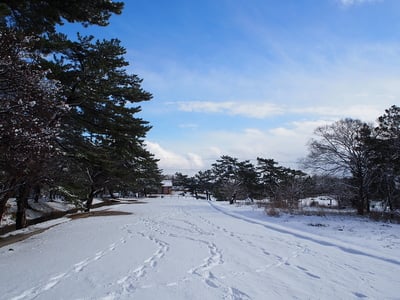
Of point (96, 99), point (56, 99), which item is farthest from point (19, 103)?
point (96, 99)

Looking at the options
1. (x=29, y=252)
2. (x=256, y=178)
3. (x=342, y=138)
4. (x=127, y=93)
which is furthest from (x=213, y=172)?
(x=29, y=252)

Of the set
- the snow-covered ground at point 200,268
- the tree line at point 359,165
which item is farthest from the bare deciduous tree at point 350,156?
the snow-covered ground at point 200,268

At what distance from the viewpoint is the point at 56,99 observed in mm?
7355

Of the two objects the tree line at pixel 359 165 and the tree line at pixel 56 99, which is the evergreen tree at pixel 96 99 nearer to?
the tree line at pixel 56 99

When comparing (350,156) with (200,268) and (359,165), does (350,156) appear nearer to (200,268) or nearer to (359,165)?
(359,165)

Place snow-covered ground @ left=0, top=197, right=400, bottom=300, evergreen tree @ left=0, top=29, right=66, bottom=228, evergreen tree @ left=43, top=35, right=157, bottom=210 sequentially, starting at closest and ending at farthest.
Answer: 1. snow-covered ground @ left=0, top=197, right=400, bottom=300
2. evergreen tree @ left=0, top=29, right=66, bottom=228
3. evergreen tree @ left=43, top=35, right=157, bottom=210

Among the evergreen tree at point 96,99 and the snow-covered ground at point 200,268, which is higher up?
the evergreen tree at point 96,99

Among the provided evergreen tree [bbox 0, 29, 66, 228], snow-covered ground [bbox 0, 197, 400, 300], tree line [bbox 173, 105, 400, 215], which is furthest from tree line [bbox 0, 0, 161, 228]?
tree line [bbox 173, 105, 400, 215]

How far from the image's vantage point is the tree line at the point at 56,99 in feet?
17.2

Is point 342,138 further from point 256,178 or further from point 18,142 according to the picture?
point 256,178

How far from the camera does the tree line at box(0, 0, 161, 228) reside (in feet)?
17.2

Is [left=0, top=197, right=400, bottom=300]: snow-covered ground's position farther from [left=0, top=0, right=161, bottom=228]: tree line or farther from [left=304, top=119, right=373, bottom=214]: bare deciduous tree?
[left=304, top=119, right=373, bottom=214]: bare deciduous tree

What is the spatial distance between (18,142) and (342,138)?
765 inches

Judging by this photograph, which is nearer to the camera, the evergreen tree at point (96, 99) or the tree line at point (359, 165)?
the evergreen tree at point (96, 99)
